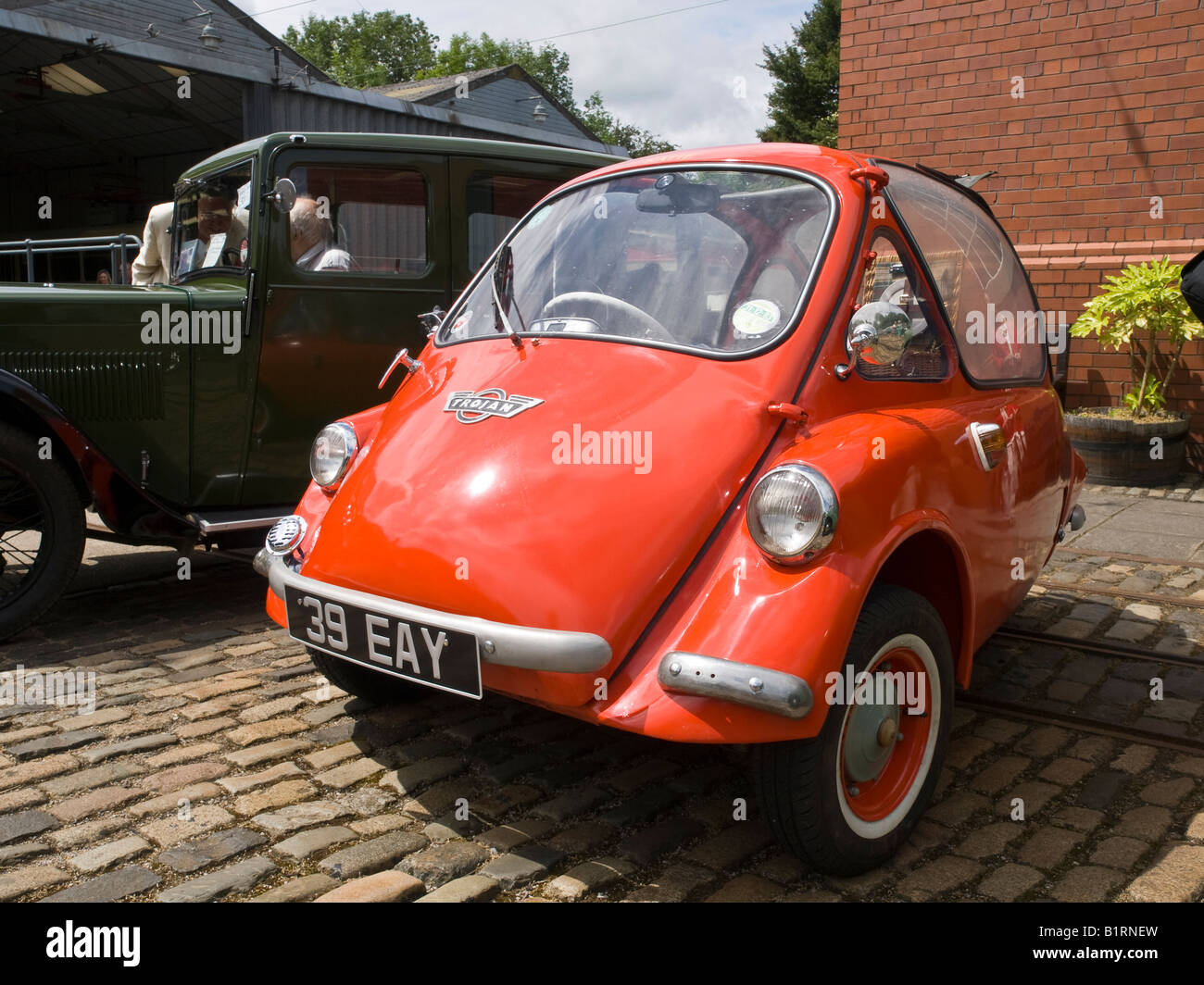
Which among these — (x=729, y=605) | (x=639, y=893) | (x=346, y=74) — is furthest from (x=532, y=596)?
(x=346, y=74)

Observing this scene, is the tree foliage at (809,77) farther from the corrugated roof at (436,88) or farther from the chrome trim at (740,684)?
the chrome trim at (740,684)

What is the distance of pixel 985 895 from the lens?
2.70m

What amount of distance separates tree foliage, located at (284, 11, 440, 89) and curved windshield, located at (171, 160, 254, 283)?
79062 mm

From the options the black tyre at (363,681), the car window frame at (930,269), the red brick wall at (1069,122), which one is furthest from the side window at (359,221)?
the red brick wall at (1069,122)

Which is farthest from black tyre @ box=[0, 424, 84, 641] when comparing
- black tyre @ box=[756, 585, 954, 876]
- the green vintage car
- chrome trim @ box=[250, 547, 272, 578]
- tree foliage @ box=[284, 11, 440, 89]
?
tree foliage @ box=[284, 11, 440, 89]

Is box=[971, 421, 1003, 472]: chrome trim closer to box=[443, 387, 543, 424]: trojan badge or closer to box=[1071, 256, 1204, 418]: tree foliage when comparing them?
box=[443, 387, 543, 424]: trojan badge

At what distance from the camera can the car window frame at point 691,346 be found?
3.03 m

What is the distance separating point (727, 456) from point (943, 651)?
0.85m

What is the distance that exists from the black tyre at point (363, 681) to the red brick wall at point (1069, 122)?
7.13m

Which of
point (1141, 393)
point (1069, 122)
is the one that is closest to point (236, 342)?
point (1141, 393)

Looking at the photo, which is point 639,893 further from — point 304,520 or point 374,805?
→ point 304,520

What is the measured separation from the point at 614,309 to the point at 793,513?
105 cm

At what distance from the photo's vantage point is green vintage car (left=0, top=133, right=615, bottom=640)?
4.55m

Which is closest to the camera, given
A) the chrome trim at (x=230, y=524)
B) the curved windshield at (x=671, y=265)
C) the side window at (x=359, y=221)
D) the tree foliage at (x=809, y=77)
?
the curved windshield at (x=671, y=265)
